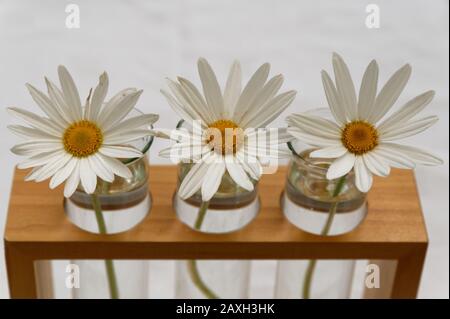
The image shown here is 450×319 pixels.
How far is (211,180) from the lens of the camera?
2.12ft

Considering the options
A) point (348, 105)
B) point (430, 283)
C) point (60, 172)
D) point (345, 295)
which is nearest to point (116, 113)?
point (60, 172)

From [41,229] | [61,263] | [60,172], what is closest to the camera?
[60,172]

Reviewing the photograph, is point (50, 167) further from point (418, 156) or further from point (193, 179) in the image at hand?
point (418, 156)

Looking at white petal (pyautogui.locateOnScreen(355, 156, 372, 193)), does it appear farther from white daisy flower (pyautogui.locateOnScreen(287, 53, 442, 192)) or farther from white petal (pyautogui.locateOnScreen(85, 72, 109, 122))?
white petal (pyautogui.locateOnScreen(85, 72, 109, 122))

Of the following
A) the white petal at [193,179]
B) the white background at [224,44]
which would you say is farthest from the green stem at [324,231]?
the white background at [224,44]

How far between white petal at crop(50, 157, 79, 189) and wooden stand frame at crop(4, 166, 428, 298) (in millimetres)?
103

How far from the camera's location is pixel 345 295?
84cm

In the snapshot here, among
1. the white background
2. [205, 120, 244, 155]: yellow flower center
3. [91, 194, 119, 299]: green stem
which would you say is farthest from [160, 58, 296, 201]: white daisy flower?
the white background

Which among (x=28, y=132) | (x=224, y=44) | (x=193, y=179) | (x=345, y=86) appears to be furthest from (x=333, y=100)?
(x=224, y=44)

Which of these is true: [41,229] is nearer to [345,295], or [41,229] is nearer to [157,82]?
[345,295]

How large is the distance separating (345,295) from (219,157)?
25cm

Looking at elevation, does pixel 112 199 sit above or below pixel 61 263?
above

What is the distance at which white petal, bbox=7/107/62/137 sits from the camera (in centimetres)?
67

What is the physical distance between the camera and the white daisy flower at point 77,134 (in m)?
0.65
